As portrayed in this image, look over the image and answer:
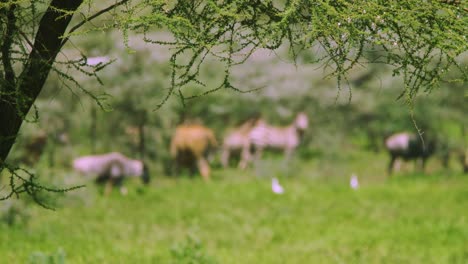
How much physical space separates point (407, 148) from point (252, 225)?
10306mm

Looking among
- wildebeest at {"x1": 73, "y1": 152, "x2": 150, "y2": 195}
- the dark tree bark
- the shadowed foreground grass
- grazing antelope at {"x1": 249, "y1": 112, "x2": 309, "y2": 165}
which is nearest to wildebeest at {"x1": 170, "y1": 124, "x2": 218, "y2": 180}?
the shadowed foreground grass

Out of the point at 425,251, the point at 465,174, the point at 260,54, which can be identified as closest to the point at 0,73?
the point at 425,251

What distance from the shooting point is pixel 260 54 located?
2783 centimetres

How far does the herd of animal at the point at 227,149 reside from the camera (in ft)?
63.8

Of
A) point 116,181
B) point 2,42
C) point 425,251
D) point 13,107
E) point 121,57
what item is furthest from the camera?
point 121,57

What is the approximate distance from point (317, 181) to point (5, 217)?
11.1 meters

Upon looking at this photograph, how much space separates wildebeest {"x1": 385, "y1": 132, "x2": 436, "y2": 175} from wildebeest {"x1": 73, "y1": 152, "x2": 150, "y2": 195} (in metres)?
7.78

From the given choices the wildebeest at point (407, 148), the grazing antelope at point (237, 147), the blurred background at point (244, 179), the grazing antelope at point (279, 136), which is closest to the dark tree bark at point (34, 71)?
the blurred background at point (244, 179)

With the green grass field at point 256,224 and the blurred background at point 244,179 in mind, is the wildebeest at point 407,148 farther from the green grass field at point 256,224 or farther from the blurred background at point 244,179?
the green grass field at point 256,224

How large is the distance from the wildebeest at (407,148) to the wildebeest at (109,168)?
7781 mm

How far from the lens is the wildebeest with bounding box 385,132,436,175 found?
23.7m

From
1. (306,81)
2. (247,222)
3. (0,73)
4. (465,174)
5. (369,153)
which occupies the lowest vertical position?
(0,73)

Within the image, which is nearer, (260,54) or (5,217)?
(5,217)

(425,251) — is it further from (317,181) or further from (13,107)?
(317,181)
